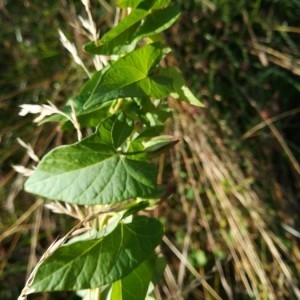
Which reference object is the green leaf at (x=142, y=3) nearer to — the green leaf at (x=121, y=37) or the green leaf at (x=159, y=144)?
the green leaf at (x=121, y=37)

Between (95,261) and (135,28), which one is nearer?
(95,261)

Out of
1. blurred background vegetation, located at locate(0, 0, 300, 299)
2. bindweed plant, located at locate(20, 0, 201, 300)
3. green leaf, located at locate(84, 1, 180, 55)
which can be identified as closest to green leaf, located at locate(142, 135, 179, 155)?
bindweed plant, located at locate(20, 0, 201, 300)

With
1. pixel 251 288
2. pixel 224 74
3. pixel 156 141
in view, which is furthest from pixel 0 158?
pixel 156 141

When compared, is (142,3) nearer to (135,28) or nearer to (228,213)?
(135,28)

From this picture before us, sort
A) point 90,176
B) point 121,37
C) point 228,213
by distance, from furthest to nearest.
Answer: point 228,213 → point 121,37 → point 90,176

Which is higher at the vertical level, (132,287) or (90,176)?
(90,176)

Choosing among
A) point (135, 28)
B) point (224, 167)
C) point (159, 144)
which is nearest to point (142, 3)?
point (135, 28)
